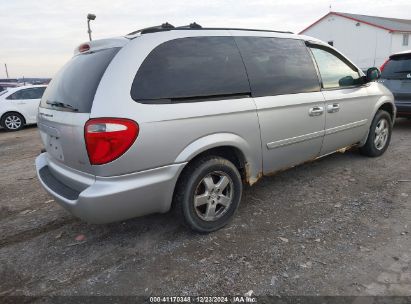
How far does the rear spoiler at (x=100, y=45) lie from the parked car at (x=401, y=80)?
6.09 m

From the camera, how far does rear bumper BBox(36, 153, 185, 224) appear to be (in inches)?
98.7

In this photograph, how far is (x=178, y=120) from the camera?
106 inches

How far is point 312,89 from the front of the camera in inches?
151

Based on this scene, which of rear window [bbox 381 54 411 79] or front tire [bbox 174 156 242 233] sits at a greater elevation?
rear window [bbox 381 54 411 79]

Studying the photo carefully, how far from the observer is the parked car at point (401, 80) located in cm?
671

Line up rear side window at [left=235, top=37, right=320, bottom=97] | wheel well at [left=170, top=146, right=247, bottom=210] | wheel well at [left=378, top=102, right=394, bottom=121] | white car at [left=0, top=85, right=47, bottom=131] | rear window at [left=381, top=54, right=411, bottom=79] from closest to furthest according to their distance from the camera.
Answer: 1. wheel well at [left=170, top=146, right=247, bottom=210]
2. rear side window at [left=235, top=37, right=320, bottom=97]
3. wheel well at [left=378, top=102, right=394, bottom=121]
4. rear window at [left=381, top=54, right=411, bottom=79]
5. white car at [left=0, top=85, right=47, bottom=131]

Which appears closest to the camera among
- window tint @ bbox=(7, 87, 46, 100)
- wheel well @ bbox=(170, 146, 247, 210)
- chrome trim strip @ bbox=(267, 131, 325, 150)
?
wheel well @ bbox=(170, 146, 247, 210)

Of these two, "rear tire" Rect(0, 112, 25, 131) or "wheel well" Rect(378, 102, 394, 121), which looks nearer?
"wheel well" Rect(378, 102, 394, 121)

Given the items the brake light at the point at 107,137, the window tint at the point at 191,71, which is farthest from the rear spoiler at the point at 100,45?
the brake light at the point at 107,137

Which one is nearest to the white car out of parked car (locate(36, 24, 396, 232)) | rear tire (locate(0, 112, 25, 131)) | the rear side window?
rear tire (locate(0, 112, 25, 131))

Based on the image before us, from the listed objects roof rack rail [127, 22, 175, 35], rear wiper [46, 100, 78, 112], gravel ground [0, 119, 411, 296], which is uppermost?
roof rack rail [127, 22, 175, 35]

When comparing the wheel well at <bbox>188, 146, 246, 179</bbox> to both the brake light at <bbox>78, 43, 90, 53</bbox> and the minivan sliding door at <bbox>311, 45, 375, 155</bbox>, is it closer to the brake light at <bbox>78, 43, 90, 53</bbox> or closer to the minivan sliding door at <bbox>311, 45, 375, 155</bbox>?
the minivan sliding door at <bbox>311, 45, 375, 155</bbox>

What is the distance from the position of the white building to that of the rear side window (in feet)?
99.3

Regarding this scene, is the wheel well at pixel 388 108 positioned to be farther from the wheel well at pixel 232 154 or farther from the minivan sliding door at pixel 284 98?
the wheel well at pixel 232 154
